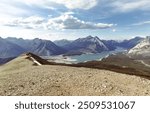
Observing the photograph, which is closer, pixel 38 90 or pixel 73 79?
pixel 38 90

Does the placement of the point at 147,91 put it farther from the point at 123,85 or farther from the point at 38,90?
the point at 38,90

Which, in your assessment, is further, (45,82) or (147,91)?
(45,82)

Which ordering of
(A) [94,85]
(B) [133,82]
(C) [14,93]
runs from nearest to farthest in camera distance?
(C) [14,93] < (A) [94,85] < (B) [133,82]

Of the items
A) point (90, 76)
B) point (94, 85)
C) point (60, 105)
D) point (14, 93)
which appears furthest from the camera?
point (90, 76)

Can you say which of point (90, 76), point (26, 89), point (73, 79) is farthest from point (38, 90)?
point (90, 76)

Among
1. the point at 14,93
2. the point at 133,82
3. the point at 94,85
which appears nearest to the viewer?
the point at 14,93

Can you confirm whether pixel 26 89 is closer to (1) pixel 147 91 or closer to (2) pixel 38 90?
(2) pixel 38 90

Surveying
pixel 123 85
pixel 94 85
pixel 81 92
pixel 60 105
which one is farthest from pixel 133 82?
pixel 60 105

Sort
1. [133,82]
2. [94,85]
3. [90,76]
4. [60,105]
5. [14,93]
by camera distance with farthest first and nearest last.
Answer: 1. [90,76]
2. [133,82]
3. [94,85]
4. [14,93]
5. [60,105]

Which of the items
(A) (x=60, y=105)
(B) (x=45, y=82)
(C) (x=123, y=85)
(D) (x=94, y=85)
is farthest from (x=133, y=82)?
(A) (x=60, y=105)
